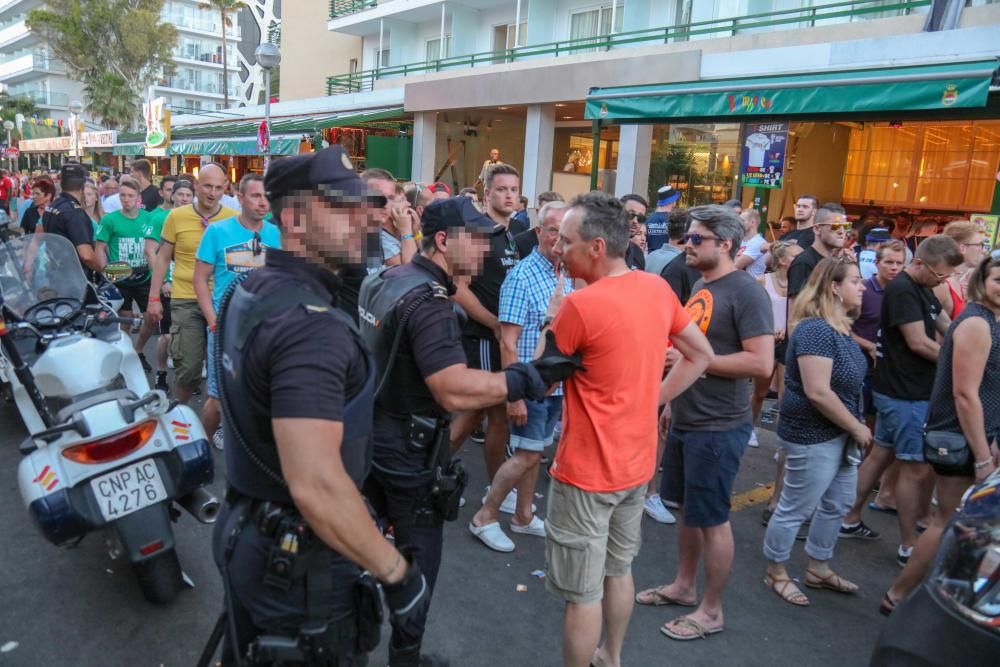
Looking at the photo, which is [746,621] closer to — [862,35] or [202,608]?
[202,608]

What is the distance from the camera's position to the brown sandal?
12.5ft

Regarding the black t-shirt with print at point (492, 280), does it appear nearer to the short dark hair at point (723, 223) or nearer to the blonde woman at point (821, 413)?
the short dark hair at point (723, 223)

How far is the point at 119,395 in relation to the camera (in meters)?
3.49

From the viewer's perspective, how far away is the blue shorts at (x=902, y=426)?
4.23m

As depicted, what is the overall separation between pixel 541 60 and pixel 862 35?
7681 mm

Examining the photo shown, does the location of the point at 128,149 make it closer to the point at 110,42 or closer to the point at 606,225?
the point at 110,42

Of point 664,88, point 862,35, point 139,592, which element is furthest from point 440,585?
point 862,35

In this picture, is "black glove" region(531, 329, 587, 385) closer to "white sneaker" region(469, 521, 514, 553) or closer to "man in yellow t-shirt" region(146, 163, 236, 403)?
"white sneaker" region(469, 521, 514, 553)

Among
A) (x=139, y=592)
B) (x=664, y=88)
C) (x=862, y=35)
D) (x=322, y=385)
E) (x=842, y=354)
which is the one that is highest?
(x=862, y=35)

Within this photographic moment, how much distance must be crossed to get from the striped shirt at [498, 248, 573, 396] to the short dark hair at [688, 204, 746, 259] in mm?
1081

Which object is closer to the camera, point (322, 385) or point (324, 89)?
point (322, 385)

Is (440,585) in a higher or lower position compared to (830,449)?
lower

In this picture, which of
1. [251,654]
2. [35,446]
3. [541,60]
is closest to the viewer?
[251,654]

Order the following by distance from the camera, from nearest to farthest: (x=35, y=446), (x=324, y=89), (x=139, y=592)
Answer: (x=35, y=446), (x=139, y=592), (x=324, y=89)
